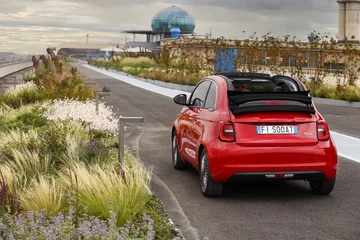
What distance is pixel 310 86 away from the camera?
2916 centimetres

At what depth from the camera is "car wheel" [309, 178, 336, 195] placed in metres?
8.74

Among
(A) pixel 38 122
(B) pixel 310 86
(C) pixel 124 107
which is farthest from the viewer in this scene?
(B) pixel 310 86

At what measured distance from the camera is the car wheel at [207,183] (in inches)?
335

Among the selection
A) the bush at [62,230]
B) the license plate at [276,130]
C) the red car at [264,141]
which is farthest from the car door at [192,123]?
the bush at [62,230]

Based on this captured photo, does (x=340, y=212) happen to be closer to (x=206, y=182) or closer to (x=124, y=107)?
(x=206, y=182)

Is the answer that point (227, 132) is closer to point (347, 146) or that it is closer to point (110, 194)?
point (110, 194)

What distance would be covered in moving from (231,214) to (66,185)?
6.51 ft

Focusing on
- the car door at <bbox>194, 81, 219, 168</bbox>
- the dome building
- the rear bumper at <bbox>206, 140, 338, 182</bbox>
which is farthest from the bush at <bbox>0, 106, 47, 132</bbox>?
the dome building

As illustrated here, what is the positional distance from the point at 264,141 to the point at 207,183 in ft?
3.16

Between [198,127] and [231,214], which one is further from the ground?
[198,127]

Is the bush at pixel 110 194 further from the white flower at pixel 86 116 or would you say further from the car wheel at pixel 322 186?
the white flower at pixel 86 116

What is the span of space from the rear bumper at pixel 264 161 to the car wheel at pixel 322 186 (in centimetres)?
42

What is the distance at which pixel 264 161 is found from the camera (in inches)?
322

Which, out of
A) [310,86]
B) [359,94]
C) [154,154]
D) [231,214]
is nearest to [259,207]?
[231,214]
